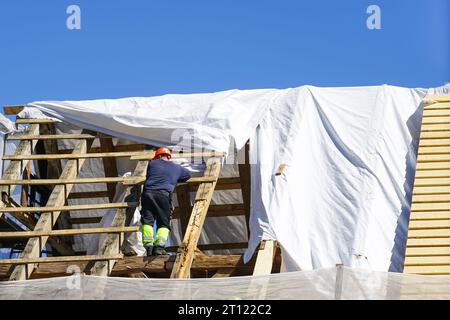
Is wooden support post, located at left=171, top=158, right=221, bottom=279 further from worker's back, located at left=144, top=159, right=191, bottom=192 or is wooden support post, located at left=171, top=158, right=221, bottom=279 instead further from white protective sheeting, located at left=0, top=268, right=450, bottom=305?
white protective sheeting, located at left=0, top=268, right=450, bottom=305

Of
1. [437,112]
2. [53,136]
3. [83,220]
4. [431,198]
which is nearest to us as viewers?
[431,198]

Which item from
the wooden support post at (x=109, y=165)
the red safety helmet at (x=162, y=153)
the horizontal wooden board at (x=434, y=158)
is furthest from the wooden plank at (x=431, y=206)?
the wooden support post at (x=109, y=165)

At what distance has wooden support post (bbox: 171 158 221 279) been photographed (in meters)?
10.7

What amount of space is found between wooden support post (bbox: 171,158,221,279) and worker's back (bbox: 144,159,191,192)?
32 centimetres

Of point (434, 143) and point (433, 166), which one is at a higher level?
point (434, 143)

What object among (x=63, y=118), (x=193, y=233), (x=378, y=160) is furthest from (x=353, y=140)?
(x=63, y=118)

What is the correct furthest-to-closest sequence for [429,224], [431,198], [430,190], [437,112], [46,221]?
[437,112] → [430,190] → [431,198] → [46,221] → [429,224]

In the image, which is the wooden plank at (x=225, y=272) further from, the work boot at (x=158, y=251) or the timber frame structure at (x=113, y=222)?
the work boot at (x=158, y=251)

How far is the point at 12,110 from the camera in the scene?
13.7 metres

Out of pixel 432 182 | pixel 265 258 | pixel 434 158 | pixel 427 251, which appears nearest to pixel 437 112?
pixel 434 158

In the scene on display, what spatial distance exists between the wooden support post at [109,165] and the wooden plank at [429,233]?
475 cm

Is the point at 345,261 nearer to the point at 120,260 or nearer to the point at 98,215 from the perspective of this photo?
the point at 120,260

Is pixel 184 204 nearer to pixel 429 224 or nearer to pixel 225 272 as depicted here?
pixel 225 272

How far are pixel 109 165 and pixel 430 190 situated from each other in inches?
188
